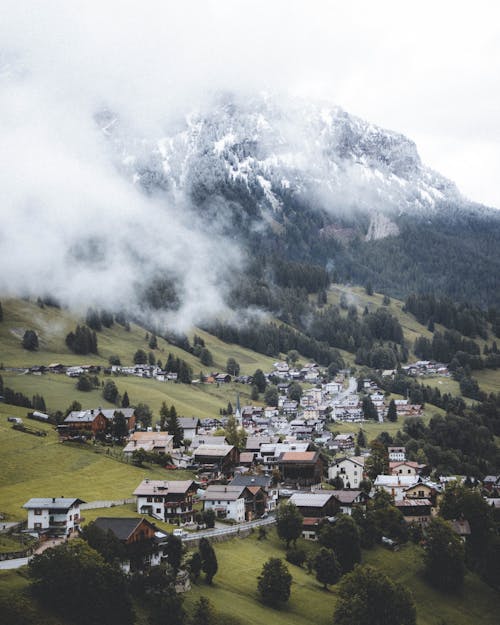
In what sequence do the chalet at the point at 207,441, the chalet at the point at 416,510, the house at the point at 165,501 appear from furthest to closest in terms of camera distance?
the chalet at the point at 207,441, the chalet at the point at 416,510, the house at the point at 165,501

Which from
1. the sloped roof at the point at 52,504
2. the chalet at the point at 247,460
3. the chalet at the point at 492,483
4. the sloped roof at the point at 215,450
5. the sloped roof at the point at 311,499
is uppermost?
the sloped roof at the point at 52,504

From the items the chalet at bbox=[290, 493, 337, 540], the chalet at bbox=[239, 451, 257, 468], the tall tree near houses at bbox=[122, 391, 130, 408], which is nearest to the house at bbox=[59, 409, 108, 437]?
the chalet at bbox=[239, 451, 257, 468]

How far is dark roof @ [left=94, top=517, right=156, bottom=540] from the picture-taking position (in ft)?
215

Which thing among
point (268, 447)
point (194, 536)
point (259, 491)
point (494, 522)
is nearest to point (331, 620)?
point (194, 536)

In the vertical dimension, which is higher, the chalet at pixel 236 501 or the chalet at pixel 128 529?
the chalet at pixel 128 529

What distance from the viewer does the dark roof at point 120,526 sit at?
2584 inches

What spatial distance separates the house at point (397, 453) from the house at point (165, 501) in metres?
65.5

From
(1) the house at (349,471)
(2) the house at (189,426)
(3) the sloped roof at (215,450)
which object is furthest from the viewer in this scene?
(2) the house at (189,426)

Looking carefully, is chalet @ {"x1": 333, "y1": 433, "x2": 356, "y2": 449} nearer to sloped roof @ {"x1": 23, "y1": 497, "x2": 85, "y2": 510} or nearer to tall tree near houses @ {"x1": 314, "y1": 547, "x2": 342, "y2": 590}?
tall tree near houses @ {"x1": 314, "y1": 547, "x2": 342, "y2": 590}

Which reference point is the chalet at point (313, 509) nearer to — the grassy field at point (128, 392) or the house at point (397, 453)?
the house at point (397, 453)

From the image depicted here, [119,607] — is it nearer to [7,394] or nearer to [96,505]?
[96,505]

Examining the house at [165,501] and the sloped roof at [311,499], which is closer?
the house at [165,501]

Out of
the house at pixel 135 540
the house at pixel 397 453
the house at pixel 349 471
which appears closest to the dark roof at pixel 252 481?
the house at pixel 349 471

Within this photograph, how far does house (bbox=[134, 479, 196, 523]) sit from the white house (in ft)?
9.58
